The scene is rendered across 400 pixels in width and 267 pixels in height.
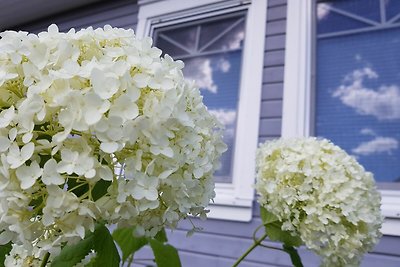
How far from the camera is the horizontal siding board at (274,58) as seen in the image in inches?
76.8

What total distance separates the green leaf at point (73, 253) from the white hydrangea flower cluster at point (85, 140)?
5 cm

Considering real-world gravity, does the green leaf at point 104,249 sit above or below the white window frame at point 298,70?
below

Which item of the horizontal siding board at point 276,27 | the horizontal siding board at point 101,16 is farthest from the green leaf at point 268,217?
the horizontal siding board at point 101,16

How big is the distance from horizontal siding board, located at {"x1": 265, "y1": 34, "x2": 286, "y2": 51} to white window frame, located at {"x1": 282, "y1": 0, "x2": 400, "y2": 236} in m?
0.04

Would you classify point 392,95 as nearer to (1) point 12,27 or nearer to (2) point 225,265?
(2) point 225,265

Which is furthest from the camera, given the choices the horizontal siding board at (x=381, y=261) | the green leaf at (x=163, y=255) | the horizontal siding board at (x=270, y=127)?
the horizontal siding board at (x=270, y=127)

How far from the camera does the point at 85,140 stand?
371mm

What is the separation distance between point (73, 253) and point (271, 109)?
1571 mm

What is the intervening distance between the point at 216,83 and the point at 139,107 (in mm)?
1792

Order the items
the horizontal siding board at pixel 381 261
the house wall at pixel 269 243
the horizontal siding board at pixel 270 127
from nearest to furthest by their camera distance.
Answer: the horizontal siding board at pixel 381 261 → the house wall at pixel 269 243 → the horizontal siding board at pixel 270 127

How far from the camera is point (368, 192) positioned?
2.76 feet

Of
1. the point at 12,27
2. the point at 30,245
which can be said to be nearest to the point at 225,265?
the point at 30,245

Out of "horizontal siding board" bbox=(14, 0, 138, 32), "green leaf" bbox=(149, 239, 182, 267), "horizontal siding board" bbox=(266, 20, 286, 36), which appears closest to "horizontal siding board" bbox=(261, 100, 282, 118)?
"horizontal siding board" bbox=(266, 20, 286, 36)

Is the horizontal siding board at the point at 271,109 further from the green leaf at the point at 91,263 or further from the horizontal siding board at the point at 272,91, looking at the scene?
the green leaf at the point at 91,263
